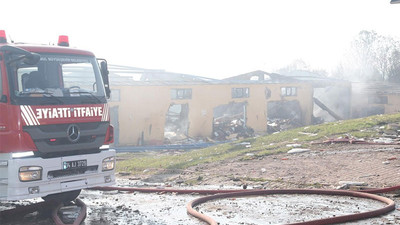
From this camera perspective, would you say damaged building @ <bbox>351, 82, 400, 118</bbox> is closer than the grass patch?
No

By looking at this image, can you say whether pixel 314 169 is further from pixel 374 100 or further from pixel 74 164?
pixel 374 100

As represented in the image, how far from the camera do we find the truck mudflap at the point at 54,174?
6801 mm

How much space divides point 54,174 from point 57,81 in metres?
1.53

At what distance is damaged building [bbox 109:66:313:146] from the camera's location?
27.5 m

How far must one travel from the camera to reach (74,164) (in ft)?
24.2

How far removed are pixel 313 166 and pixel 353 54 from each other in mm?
48417

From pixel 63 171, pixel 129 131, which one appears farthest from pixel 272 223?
pixel 129 131

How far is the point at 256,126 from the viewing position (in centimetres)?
3203

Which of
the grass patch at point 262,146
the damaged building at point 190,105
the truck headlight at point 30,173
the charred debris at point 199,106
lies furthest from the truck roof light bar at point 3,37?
the charred debris at point 199,106

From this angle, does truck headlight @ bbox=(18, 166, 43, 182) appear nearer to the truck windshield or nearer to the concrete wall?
Answer: the truck windshield

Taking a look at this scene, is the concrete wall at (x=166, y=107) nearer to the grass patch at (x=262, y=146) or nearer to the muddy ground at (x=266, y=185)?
the grass patch at (x=262, y=146)

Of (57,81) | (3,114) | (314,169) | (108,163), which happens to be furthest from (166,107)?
(3,114)

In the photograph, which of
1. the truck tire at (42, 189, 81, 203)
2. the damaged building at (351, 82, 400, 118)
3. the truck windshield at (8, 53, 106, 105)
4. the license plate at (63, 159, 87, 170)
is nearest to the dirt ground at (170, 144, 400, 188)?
the truck tire at (42, 189, 81, 203)

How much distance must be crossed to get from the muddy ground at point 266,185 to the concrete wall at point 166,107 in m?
14.5
